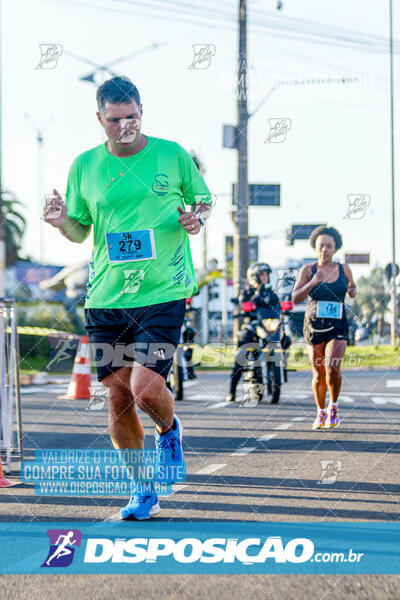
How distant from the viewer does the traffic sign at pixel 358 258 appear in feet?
28.7

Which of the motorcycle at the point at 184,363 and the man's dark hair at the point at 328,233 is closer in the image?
the man's dark hair at the point at 328,233

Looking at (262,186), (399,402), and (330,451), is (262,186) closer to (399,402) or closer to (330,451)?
(399,402)

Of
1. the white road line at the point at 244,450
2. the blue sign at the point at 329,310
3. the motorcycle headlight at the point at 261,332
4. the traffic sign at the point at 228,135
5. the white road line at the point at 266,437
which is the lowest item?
the white road line at the point at 266,437

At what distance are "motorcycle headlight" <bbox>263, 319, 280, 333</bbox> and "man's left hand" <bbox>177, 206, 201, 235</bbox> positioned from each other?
22.5 feet

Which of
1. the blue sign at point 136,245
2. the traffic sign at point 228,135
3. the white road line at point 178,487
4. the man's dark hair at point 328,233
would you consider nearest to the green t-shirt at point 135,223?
the blue sign at point 136,245

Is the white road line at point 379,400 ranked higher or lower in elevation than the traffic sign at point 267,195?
lower

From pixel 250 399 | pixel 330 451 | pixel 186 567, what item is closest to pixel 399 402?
pixel 250 399

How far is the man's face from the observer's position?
14.1 ft

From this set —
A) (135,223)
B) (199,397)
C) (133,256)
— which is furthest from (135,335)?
(199,397)

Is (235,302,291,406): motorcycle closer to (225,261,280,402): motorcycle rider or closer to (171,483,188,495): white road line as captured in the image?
(225,261,280,402): motorcycle rider

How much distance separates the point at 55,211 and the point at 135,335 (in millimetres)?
732

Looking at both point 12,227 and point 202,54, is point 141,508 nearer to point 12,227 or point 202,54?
point 202,54

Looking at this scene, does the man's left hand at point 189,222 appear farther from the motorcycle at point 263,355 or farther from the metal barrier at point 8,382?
the motorcycle at point 263,355

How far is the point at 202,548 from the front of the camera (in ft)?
12.1
